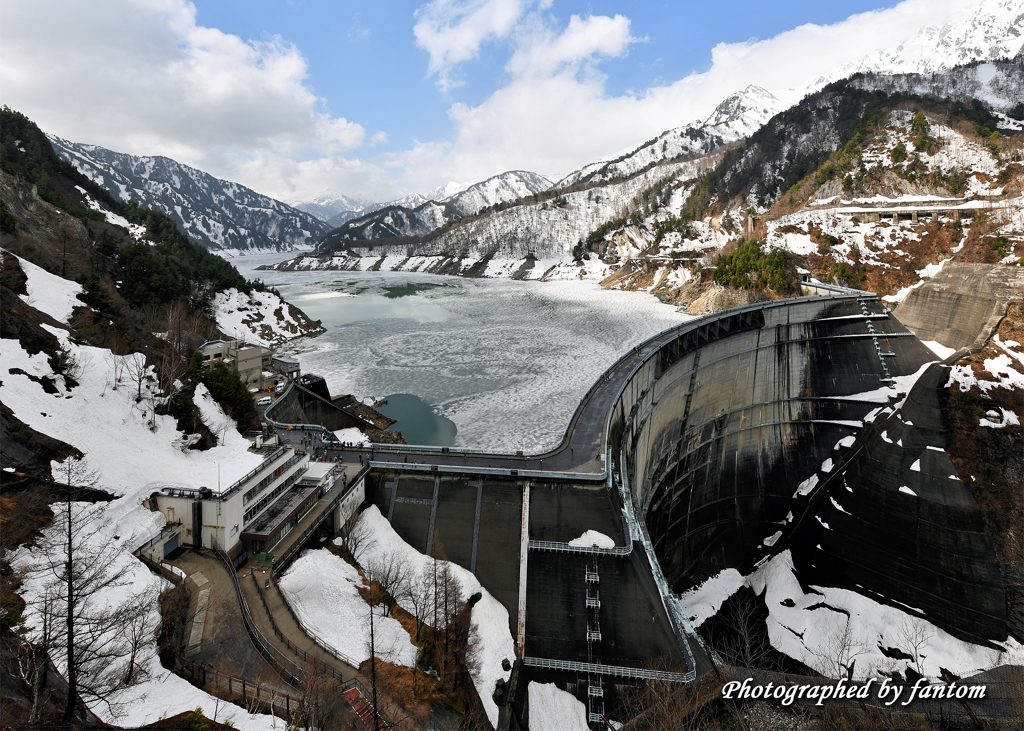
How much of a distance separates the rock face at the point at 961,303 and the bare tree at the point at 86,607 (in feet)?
155

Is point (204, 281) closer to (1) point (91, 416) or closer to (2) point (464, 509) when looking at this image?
(1) point (91, 416)

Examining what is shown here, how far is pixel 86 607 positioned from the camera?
452 inches

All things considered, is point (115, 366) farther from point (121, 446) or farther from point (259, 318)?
point (259, 318)

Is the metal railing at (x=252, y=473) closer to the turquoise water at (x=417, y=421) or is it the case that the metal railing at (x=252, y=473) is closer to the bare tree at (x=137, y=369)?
the bare tree at (x=137, y=369)

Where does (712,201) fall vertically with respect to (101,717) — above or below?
above

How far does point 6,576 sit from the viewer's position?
1149 centimetres

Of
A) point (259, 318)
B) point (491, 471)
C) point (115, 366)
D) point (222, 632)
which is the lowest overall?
point (222, 632)

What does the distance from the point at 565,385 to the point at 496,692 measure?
32.2 meters

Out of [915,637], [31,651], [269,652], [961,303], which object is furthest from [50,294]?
[961,303]

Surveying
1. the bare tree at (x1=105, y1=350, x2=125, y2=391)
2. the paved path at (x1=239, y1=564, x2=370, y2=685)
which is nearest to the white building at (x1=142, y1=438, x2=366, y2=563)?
the paved path at (x1=239, y1=564, x2=370, y2=685)

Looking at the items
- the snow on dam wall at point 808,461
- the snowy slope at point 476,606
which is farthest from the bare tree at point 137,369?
the snow on dam wall at point 808,461

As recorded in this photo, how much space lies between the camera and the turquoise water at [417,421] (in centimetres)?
3622

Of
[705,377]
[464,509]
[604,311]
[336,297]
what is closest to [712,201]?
[604,311]

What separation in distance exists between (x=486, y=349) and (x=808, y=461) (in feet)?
122
